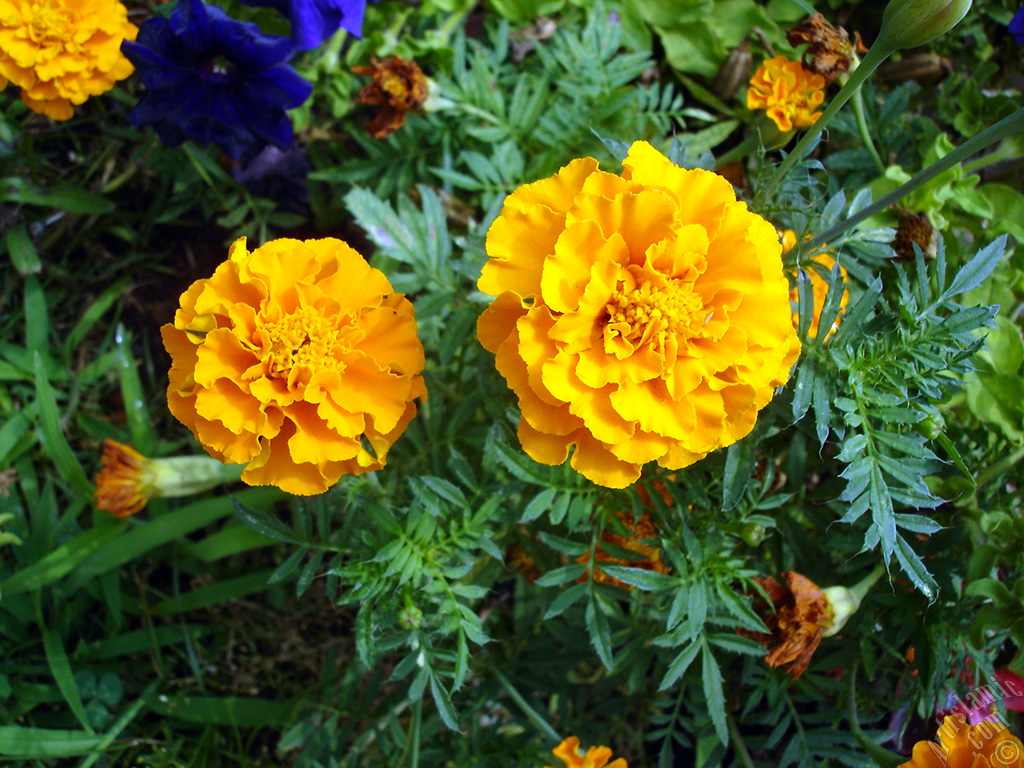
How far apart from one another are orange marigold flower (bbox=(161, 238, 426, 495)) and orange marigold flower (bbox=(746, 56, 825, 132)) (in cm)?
79

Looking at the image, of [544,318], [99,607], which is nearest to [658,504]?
[544,318]

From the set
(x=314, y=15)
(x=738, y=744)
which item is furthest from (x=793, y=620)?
(x=314, y=15)

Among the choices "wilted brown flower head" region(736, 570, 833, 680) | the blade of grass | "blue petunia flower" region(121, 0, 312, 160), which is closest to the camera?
"wilted brown flower head" region(736, 570, 833, 680)

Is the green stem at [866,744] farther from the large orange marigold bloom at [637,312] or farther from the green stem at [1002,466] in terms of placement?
the large orange marigold bloom at [637,312]

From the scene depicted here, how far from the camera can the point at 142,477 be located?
1.52 metres

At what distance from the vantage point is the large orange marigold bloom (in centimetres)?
84

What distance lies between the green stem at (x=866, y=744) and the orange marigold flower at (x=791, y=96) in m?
0.95

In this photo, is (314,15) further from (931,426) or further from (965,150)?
(931,426)

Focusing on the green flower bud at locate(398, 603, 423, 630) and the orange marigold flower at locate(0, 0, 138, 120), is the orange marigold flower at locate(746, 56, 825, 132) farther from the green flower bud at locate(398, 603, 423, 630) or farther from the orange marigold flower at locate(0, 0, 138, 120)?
the orange marigold flower at locate(0, 0, 138, 120)

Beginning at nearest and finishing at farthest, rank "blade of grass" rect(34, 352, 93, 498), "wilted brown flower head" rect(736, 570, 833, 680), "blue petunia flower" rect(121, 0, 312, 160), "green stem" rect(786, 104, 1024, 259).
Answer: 1. "green stem" rect(786, 104, 1024, 259)
2. "wilted brown flower head" rect(736, 570, 833, 680)
3. "blue petunia flower" rect(121, 0, 312, 160)
4. "blade of grass" rect(34, 352, 93, 498)

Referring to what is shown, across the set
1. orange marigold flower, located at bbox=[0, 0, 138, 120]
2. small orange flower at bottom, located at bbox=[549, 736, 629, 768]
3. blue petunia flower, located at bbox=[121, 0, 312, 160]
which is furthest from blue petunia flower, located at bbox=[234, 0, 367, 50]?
small orange flower at bottom, located at bbox=[549, 736, 629, 768]

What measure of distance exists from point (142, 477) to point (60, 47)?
2.77 ft

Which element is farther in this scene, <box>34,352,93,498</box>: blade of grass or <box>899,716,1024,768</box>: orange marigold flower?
<box>34,352,93,498</box>: blade of grass

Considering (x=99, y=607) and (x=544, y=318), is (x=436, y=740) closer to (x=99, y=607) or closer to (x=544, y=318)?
(x=99, y=607)
